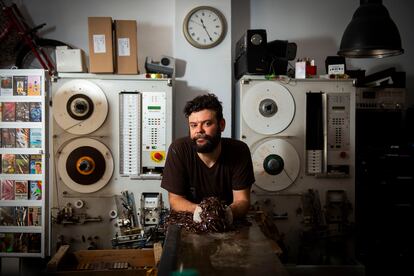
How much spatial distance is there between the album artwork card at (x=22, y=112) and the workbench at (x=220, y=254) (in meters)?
1.85

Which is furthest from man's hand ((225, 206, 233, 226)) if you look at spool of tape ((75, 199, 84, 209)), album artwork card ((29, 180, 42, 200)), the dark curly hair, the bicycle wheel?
the bicycle wheel

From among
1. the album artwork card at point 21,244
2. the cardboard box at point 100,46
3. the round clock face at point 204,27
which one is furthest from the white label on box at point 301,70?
the album artwork card at point 21,244

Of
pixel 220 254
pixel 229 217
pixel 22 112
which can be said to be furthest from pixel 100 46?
pixel 220 254

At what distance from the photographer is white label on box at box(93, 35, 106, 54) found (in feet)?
10.5

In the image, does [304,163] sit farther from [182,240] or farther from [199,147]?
[182,240]

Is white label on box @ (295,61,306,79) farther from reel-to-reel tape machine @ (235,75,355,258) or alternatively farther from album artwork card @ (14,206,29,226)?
album artwork card @ (14,206,29,226)

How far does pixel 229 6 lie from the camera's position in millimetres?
3588

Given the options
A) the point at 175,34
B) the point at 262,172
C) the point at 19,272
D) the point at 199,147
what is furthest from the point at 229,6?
the point at 19,272

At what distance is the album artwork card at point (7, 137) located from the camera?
3.12 metres

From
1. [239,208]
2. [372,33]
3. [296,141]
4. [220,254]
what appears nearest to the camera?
[220,254]

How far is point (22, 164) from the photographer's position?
3.12 m

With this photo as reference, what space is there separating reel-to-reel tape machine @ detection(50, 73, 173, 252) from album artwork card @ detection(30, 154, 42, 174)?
0.16m

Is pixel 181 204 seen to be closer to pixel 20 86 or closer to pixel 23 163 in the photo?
pixel 23 163

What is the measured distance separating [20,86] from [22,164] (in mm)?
615
